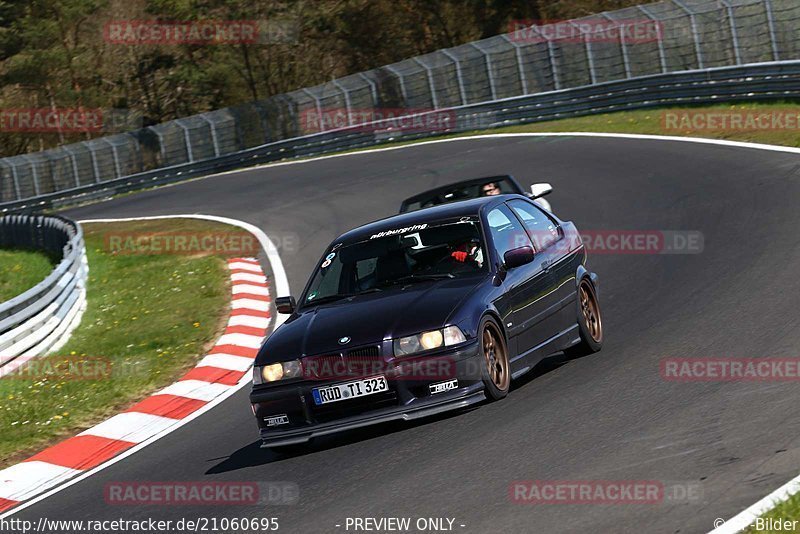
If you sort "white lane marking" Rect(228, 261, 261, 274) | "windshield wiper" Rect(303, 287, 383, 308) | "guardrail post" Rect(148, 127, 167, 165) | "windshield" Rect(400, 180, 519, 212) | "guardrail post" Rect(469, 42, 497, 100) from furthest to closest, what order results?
"guardrail post" Rect(148, 127, 167, 165), "guardrail post" Rect(469, 42, 497, 100), "white lane marking" Rect(228, 261, 261, 274), "windshield" Rect(400, 180, 519, 212), "windshield wiper" Rect(303, 287, 383, 308)

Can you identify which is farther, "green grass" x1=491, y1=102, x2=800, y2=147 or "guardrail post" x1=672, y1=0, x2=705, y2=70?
"guardrail post" x1=672, y1=0, x2=705, y2=70

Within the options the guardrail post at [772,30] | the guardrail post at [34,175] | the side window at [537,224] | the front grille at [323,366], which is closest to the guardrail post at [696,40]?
the guardrail post at [772,30]

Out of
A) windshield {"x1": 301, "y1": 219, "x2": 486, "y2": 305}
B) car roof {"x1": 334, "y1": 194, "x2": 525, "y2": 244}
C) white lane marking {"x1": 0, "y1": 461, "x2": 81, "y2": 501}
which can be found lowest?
white lane marking {"x1": 0, "y1": 461, "x2": 81, "y2": 501}

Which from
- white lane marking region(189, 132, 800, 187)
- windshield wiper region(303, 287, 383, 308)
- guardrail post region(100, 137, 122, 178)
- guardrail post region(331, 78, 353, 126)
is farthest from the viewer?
guardrail post region(100, 137, 122, 178)

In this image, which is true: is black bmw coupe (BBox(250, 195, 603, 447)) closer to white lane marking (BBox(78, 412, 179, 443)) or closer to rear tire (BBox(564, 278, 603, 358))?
rear tire (BBox(564, 278, 603, 358))

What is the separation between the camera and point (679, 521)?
519 cm

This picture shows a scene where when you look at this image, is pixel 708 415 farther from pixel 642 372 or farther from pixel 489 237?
pixel 489 237

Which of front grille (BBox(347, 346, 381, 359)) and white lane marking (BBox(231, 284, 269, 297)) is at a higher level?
front grille (BBox(347, 346, 381, 359))

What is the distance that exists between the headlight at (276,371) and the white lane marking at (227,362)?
3932 millimetres

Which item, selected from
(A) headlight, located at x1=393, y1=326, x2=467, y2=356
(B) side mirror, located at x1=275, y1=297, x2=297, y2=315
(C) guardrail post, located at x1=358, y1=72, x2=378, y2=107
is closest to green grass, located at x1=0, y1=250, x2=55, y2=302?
(B) side mirror, located at x1=275, y1=297, x2=297, y2=315

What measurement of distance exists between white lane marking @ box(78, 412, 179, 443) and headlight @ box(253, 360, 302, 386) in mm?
2144

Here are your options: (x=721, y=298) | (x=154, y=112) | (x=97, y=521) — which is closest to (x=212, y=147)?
(x=154, y=112)

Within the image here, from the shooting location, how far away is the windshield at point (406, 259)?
881 cm

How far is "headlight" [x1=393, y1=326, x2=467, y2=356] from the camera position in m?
7.80
